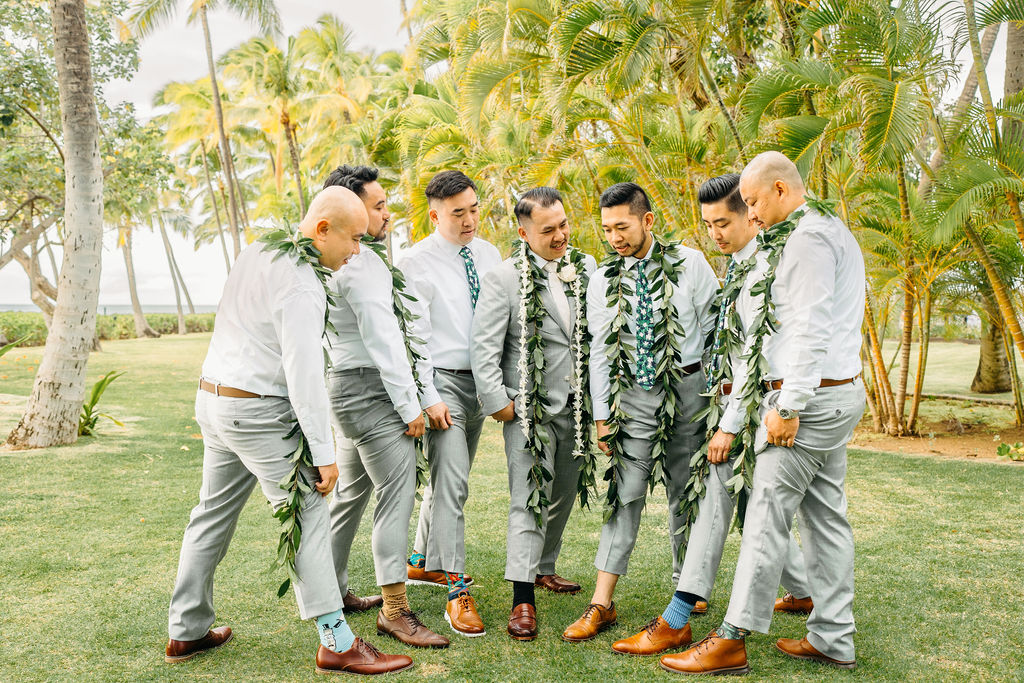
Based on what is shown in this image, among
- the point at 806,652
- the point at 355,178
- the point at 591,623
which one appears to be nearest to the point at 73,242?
the point at 355,178

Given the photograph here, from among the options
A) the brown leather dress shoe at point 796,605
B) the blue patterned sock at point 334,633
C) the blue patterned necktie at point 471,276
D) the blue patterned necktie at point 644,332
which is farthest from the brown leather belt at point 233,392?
the brown leather dress shoe at point 796,605

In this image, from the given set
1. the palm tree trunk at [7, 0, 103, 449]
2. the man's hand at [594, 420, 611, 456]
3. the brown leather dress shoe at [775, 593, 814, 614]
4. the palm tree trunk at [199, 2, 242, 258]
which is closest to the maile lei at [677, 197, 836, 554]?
the man's hand at [594, 420, 611, 456]

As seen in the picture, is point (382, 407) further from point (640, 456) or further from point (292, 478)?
point (640, 456)

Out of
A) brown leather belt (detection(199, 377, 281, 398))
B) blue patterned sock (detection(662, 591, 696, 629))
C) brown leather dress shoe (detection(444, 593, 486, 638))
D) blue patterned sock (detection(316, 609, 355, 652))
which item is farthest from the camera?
brown leather dress shoe (detection(444, 593, 486, 638))

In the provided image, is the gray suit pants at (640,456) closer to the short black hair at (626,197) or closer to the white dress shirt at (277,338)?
the short black hair at (626,197)

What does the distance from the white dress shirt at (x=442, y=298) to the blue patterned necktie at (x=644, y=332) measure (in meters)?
0.97

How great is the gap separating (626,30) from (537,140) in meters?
5.80

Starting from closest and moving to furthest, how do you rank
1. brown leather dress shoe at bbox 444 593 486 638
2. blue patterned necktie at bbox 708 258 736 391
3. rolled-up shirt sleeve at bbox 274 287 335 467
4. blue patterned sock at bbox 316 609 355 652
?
rolled-up shirt sleeve at bbox 274 287 335 467, blue patterned sock at bbox 316 609 355 652, blue patterned necktie at bbox 708 258 736 391, brown leather dress shoe at bbox 444 593 486 638

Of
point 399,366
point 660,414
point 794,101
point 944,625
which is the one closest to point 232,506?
point 399,366

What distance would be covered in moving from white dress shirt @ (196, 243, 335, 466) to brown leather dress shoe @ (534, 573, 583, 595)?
1917 mm

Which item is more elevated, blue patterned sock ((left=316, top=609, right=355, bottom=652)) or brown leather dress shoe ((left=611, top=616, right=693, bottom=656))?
blue patterned sock ((left=316, top=609, right=355, bottom=652))

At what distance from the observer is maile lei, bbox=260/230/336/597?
137 inches

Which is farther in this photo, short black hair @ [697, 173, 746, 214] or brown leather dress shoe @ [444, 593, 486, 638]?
brown leather dress shoe @ [444, 593, 486, 638]

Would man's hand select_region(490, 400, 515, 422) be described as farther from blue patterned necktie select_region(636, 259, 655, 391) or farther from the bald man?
the bald man
